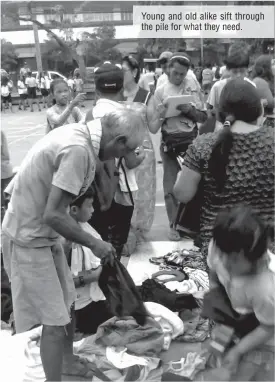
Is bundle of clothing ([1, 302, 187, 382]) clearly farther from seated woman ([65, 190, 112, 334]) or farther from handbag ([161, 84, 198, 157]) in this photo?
handbag ([161, 84, 198, 157])

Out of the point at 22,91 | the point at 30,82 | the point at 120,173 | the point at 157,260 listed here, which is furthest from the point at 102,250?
the point at 22,91

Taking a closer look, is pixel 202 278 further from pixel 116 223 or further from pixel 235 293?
pixel 235 293

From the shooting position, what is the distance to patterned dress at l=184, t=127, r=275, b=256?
7.32ft

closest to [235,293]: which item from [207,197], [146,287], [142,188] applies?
[207,197]

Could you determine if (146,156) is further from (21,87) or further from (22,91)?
(22,91)

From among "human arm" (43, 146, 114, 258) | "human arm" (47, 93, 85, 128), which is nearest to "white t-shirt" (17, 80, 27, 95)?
"human arm" (47, 93, 85, 128)

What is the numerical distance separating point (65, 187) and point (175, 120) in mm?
2493

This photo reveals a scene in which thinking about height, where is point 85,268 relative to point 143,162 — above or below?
below

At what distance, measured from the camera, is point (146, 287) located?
3.15 m

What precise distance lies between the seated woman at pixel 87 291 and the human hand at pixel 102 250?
2.14 ft

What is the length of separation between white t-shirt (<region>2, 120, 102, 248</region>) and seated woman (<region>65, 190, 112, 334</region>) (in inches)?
25.3

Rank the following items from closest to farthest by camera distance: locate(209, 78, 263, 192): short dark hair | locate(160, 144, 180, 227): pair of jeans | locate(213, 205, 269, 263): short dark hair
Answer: locate(213, 205, 269, 263): short dark hair → locate(209, 78, 263, 192): short dark hair → locate(160, 144, 180, 227): pair of jeans

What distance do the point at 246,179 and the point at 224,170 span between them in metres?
0.11

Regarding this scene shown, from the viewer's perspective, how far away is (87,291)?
9.46ft
